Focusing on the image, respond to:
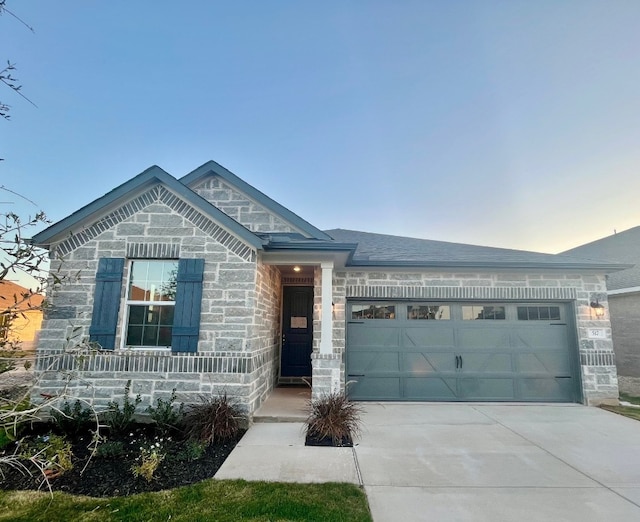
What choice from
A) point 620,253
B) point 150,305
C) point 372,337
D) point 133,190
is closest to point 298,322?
point 372,337

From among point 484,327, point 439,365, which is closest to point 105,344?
point 439,365

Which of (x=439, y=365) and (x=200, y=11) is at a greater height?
(x=200, y=11)

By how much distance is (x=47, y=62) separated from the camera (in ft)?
19.2

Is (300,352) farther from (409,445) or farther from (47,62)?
(47,62)

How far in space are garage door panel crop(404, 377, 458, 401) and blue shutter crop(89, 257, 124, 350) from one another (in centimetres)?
600

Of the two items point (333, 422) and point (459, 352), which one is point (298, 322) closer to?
point (459, 352)

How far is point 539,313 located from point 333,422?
18.9ft

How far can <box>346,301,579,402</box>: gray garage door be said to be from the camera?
24.5ft

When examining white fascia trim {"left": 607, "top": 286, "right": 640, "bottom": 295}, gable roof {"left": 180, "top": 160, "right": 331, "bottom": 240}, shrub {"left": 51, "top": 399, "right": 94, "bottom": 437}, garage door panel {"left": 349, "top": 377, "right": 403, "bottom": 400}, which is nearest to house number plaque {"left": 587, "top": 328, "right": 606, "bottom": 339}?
white fascia trim {"left": 607, "top": 286, "right": 640, "bottom": 295}

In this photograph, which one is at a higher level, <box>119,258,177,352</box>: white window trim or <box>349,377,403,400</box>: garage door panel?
<box>119,258,177,352</box>: white window trim

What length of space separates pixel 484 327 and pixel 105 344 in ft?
25.3

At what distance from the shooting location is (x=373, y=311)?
7746 mm

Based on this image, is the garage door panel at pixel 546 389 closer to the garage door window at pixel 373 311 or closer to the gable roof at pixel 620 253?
the garage door window at pixel 373 311

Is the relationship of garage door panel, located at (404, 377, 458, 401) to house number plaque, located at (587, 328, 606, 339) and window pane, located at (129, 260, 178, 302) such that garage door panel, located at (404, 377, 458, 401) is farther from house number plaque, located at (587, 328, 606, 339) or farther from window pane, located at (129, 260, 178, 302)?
window pane, located at (129, 260, 178, 302)
